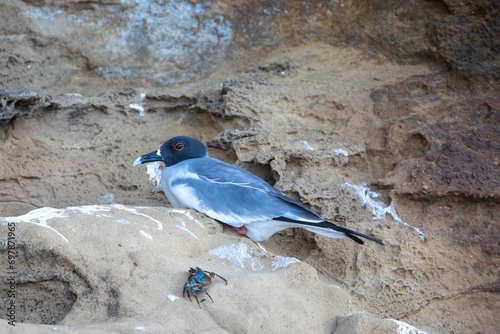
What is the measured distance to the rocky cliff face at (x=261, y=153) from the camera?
293 centimetres

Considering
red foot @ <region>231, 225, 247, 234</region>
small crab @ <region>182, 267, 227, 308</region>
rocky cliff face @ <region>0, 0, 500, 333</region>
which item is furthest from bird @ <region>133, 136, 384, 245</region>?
small crab @ <region>182, 267, 227, 308</region>

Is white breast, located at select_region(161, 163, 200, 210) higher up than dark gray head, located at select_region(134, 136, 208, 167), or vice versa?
dark gray head, located at select_region(134, 136, 208, 167)

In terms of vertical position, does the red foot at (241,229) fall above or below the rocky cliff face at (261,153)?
below

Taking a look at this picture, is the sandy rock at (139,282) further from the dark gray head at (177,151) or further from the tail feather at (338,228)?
the dark gray head at (177,151)

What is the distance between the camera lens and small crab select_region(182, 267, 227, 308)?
2795 millimetres

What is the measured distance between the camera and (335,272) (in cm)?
384

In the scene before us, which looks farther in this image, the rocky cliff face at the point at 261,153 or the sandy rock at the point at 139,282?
the rocky cliff face at the point at 261,153

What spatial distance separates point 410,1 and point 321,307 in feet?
12.0

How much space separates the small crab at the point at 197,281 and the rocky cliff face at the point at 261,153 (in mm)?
75

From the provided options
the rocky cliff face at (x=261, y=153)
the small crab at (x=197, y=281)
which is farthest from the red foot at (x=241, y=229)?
the small crab at (x=197, y=281)

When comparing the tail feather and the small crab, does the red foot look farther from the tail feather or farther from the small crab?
the small crab

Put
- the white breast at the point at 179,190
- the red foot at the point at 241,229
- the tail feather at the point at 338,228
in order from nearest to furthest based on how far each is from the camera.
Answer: the tail feather at the point at 338,228
the red foot at the point at 241,229
the white breast at the point at 179,190

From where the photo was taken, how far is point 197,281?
2.83 meters

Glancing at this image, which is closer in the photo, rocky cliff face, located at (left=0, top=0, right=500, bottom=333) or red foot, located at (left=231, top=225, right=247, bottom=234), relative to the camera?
rocky cliff face, located at (left=0, top=0, right=500, bottom=333)
